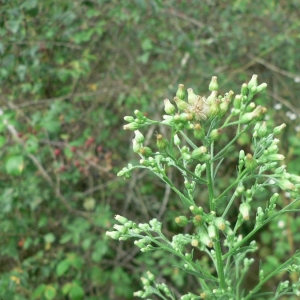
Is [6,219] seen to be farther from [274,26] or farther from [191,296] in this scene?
[274,26]

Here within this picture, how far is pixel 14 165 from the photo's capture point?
9.25 feet

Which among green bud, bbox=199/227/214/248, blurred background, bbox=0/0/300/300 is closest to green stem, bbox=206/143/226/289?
green bud, bbox=199/227/214/248

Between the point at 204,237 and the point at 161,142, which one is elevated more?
the point at 161,142

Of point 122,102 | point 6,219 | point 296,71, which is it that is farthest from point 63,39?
point 296,71

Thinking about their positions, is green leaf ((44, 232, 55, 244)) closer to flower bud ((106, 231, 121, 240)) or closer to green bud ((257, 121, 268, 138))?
flower bud ((106, 231, 121, 240))

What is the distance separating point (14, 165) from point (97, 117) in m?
1.21

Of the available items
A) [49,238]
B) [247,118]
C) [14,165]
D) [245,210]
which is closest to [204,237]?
[245,210]

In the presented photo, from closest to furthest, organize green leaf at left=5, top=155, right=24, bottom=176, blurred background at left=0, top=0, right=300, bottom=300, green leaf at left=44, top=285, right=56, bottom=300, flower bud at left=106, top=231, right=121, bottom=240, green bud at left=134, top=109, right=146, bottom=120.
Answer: green bud at left=134, top=109, right=146, bottom=120
flower bud at left=106, top=231, right=121, bottom=240
green leaf at left=5, top=155, right=24, bottom=176
green leaf at left=44, top=285, right=56, bottom=300
blurred background at left=0, top=0, right=300, bottom=300

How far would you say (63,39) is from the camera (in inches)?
140

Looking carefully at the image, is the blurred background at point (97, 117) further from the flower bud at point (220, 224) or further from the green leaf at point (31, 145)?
the flower bud at point (220, 224)

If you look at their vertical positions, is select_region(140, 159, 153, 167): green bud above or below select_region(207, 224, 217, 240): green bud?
above

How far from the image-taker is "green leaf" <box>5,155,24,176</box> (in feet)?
9.20

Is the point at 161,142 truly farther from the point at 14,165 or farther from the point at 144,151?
the point at 14,165

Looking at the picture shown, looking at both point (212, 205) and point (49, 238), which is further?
point (49, 238)
